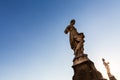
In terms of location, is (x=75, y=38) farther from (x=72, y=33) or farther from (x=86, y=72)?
(x=86, y=72)

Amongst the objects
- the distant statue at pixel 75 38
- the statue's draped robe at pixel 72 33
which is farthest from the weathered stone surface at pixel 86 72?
the statue's draped robe at pixel 72 33

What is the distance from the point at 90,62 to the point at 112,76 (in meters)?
13.3

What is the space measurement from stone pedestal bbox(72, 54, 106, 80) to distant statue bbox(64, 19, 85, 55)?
0.39 meters

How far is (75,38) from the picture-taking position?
793 centimetres

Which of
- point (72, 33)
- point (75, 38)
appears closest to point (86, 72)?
point (75, 38)

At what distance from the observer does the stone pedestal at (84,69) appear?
686 cm

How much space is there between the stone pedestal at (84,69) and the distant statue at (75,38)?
1.29 feet

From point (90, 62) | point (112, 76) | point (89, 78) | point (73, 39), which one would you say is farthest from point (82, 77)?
point (112, 76)

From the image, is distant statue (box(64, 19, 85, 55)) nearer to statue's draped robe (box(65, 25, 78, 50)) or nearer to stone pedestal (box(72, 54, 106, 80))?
statue's draped robe (box(65, 25, 78, 50))

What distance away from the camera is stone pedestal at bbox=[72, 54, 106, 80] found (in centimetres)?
686

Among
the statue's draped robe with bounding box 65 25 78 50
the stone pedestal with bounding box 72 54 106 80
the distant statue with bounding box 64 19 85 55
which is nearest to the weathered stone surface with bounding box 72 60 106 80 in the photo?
the stone pedestal with bounding box 72 54 106 80

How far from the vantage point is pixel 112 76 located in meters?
19.3

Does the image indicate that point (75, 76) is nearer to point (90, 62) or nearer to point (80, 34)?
point (90, 62)

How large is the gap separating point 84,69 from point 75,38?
1.56 m
